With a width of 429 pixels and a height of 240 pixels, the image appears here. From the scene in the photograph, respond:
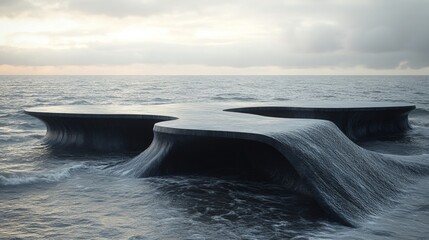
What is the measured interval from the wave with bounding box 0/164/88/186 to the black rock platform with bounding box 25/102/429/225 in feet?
4.75

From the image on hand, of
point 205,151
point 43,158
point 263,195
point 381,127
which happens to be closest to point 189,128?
point 205,151

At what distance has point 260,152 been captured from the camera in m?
11.4

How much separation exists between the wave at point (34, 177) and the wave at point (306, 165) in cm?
125

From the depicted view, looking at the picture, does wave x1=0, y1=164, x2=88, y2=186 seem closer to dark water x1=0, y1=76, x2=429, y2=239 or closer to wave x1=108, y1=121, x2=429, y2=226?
A: dark water x1=0, y1=76, x2=429, y2=239

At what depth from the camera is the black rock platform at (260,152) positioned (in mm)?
8758

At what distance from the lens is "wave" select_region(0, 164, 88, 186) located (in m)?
10.9

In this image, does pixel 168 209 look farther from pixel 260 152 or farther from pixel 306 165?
pixel 260 152

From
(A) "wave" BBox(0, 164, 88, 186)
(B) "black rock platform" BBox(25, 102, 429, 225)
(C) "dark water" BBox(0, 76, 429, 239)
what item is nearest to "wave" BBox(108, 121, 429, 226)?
(B) "black rock platform" BBox(25, 102, 429, 225)

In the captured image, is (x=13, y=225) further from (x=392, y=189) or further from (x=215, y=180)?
(x=392, y=189)

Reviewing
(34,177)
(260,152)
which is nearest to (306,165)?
(260,152)

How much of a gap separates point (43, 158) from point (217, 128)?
7051 millimetres

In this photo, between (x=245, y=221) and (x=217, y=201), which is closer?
(x=245, y=221)

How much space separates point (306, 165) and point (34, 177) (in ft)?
22.8

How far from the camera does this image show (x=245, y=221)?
773cm
